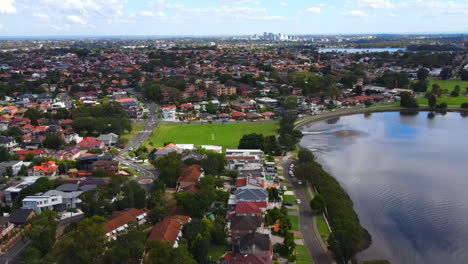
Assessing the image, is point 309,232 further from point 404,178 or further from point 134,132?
point 134,132

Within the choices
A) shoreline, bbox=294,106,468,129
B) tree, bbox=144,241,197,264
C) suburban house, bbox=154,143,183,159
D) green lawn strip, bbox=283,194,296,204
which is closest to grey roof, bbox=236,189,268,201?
green lawn strip, bbox=283,194,296,204

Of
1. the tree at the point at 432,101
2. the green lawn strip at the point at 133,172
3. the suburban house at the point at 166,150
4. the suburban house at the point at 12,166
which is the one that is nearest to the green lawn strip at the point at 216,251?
the green lawn strip at the point at 133,172

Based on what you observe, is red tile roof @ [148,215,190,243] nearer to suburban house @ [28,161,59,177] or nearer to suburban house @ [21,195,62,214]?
suburban house @ [21,195,62,214]

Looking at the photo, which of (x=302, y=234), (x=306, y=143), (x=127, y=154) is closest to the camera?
(x=302, y=234)

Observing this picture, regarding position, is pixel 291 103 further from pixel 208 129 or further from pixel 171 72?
pixel 171 72

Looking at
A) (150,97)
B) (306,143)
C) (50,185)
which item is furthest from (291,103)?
(50,185)

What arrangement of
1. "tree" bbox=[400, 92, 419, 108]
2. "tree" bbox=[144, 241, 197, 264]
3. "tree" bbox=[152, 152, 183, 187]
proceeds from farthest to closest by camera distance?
1. "tree" bbox=[400, 92, 419, 108]
2. "tree" bbox=[152, 152, 183, 187]
3. "tree" bbox=[144, 241, 197, 264]

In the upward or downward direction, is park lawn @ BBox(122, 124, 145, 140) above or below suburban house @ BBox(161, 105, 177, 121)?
below
